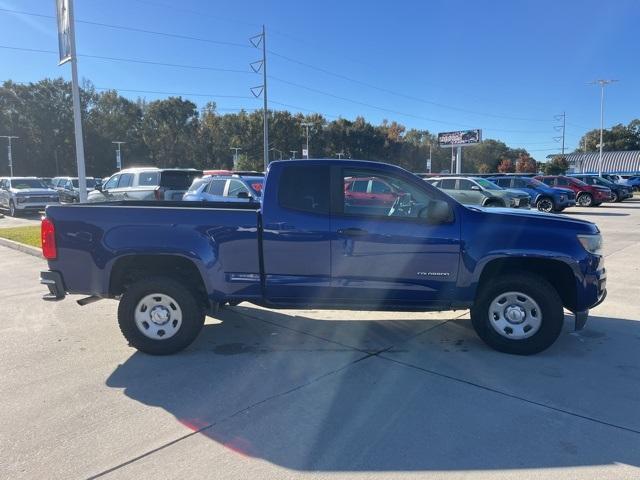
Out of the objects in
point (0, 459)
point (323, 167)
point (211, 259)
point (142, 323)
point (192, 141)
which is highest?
point (192, 141)

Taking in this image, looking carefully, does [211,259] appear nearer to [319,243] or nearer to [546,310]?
[319,243]

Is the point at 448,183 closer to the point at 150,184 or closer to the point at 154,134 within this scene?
the point at 150,184

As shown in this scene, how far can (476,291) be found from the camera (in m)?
4.90

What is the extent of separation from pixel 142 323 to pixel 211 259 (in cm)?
101

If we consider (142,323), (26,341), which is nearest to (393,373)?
(142,323)

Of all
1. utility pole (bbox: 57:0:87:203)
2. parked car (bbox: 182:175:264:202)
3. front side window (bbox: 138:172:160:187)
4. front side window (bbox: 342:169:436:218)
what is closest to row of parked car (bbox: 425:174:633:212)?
parked car (bbox: 182:175:264:202)

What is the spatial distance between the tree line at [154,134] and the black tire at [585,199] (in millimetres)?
55122

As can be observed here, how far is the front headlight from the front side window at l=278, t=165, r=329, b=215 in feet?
8.26

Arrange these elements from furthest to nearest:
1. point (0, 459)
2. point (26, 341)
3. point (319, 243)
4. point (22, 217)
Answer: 1. point (22, 217)
2. point (26, 341)
3. point (319, 243)
4. point (0, 459)

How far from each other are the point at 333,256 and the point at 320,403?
4.74ft

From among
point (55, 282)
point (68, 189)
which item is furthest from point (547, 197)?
point (68, 189)

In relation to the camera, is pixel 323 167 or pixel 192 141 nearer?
pixel 323 167

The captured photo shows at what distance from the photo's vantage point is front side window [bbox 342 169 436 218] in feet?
16.1

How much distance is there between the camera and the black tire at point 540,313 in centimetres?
481
